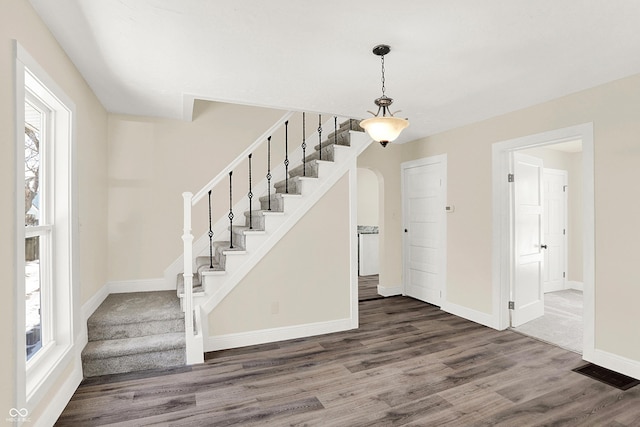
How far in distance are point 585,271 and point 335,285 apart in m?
2.51

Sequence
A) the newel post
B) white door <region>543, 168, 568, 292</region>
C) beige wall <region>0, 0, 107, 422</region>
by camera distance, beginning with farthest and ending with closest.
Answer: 1. white door <region>543, 168, 568, 292</region>
2. the newel post
3. beige wall <region>0, 0, 107, 422</region>

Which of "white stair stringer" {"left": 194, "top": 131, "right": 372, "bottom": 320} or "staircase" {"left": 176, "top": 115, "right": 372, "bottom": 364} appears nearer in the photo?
"staircase" {"left": 176, "top": 115, "right": 372, "bottom": 364}

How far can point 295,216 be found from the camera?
144 inches

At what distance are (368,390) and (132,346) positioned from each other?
211 centimetres

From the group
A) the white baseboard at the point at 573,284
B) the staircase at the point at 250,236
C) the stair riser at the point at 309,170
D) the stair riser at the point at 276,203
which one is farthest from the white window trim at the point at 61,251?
the white baseboard at the point at 573,284

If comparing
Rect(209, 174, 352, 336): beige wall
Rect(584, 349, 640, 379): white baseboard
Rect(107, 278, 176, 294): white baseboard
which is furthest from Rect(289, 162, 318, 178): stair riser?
Rect(584, 349, 640, 379): white baseboard

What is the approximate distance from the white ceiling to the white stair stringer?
72 cm

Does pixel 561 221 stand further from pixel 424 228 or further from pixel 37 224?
pixel 37 224

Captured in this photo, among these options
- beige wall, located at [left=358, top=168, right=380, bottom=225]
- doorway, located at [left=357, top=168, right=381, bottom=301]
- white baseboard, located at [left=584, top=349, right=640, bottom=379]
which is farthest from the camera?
beige wall, located at [left=358, top=168, right=380, bottom=225]

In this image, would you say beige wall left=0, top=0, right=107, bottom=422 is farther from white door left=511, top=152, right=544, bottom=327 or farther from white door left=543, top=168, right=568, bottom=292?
white door left=543, top=168, right=568, bottom=292

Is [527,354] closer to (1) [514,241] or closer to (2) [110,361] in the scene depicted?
(1) [514,241]

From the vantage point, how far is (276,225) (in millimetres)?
3566

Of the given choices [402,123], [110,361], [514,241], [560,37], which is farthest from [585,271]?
[110,361]

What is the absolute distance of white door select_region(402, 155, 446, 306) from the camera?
184 inches
